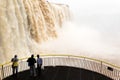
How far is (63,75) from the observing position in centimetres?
1766

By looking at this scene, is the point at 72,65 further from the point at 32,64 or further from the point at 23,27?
the point at 32,64

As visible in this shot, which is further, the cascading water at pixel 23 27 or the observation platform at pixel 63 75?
the cascading water at pixel 23 27

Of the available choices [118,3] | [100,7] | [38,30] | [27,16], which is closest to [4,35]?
[27,16]

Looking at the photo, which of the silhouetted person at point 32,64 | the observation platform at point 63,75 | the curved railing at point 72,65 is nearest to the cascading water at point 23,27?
the curved railing at point 72,65

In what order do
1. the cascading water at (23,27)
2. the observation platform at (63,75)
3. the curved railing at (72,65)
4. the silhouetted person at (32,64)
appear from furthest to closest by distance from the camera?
the cascading water at (23,27), the curved railing at (72,65), the observation platform at (63,75), the silhouetted person at (32,64)

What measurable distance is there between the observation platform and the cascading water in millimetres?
9031

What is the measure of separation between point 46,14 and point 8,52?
1588cm

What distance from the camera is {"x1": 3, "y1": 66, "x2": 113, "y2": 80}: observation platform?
55.7 feet

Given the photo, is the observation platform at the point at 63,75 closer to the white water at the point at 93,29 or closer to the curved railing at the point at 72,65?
the curved railing at the point at 72,65

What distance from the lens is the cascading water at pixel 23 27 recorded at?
27922mm

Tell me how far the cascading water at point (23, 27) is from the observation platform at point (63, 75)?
356 inches

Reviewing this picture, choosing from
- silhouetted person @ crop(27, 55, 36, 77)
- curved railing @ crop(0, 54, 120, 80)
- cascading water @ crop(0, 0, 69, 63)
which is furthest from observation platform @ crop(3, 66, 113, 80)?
cascading water @ crop(0, 0, 69, 63)

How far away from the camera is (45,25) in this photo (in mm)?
40844

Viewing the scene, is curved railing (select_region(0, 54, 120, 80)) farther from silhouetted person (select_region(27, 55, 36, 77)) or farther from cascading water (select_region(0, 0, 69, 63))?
cascading water (select_region(0, 0, 69, 63))
